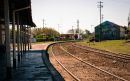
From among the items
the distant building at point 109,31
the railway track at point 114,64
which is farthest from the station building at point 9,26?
the distant building at point 109,31

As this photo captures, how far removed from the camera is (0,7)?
17.3 m

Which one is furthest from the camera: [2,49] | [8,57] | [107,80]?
[2,49]

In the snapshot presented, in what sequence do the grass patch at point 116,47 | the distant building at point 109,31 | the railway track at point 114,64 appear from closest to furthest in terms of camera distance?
the railway track at point 114,64, the grass patch at point 116,47, the distant building at point 109,31

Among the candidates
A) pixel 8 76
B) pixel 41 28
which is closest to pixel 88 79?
pixel 8 76

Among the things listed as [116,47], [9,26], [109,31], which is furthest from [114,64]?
[109,31]

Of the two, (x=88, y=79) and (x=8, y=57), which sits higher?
(x=8, y=57)

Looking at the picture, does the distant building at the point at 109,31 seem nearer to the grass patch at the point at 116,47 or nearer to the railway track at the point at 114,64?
the grass patch at the point at 116,47

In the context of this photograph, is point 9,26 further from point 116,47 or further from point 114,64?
point 116,47

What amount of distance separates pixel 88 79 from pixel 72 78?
2.88 ft

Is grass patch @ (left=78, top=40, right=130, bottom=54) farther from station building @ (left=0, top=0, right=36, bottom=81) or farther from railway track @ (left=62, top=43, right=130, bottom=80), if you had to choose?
station building @ (left=0, top=0, right=36, bottom=81)

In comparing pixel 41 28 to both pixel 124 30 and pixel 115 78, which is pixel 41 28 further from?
pixel 115 78

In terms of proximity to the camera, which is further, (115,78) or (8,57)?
(115,78)

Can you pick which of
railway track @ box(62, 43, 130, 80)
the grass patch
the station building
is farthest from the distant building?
the station building

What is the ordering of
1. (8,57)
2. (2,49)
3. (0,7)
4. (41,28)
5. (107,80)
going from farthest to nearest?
(41,28), (2,49), (0,7), (107,80), (8,57)
